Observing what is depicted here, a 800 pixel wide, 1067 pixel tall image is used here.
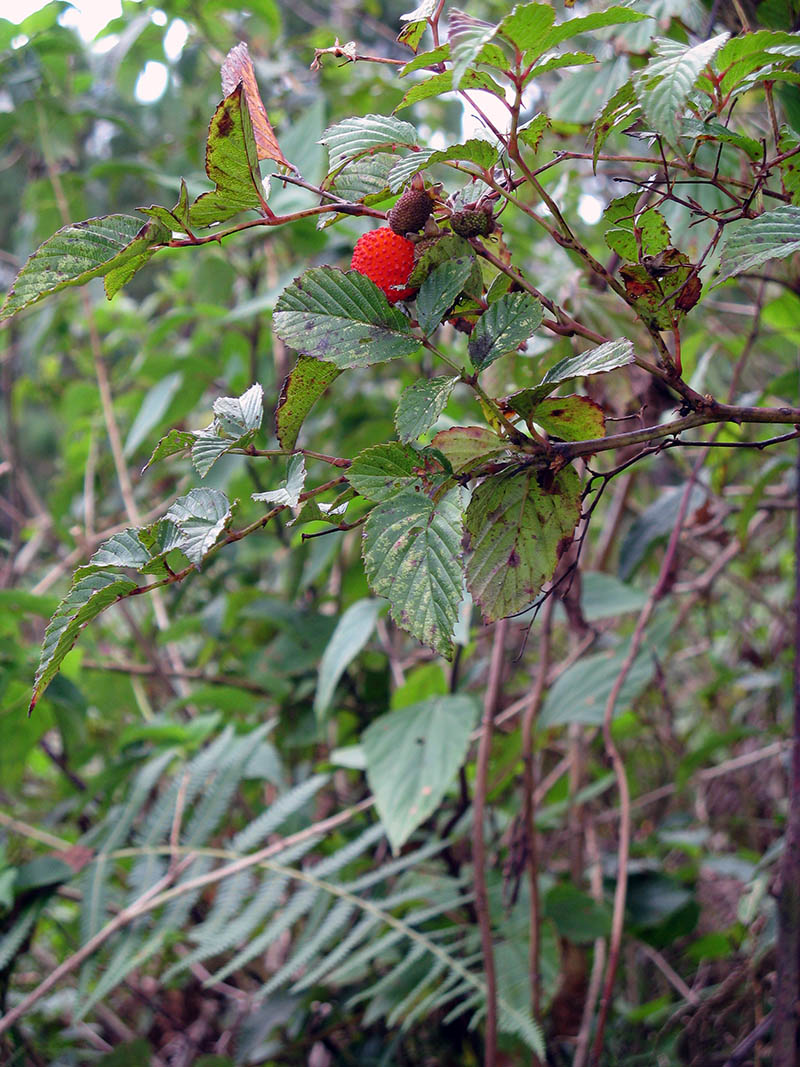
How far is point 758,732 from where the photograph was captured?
1.17 metres

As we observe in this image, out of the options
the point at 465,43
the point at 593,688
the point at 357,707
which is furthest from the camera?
the point at 357,707

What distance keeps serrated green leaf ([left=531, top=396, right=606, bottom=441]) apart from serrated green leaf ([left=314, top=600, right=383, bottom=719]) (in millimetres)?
516

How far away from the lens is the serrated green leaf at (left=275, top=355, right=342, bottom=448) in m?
0.40

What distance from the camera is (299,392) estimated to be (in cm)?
40

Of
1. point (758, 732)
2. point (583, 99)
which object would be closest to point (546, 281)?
point (583, 99)

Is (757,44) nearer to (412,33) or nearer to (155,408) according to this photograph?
(412,33)

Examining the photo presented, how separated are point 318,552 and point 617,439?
79 cm

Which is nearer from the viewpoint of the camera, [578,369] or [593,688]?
[578,369]

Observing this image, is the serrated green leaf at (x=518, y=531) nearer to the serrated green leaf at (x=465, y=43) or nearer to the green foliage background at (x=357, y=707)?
the green foliage background at (x=357, y=707)

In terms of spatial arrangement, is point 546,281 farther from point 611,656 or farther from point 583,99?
point 611,656

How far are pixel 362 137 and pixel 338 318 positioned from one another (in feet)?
0.29

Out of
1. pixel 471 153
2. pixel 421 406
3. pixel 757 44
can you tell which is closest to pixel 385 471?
pixel 421 406

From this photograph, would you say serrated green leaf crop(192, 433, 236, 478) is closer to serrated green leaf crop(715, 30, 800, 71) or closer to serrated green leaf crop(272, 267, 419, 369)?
serrated green leaf crop(272, 267, 419, 369)

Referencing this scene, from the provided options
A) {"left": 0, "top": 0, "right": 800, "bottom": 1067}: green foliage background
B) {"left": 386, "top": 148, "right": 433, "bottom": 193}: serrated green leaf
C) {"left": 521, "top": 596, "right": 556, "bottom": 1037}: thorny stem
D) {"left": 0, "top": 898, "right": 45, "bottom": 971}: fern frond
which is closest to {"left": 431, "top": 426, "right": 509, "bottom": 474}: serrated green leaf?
{"left": 0, "top": 0, "right": 800, "bottom": 1067}: green foliage background
